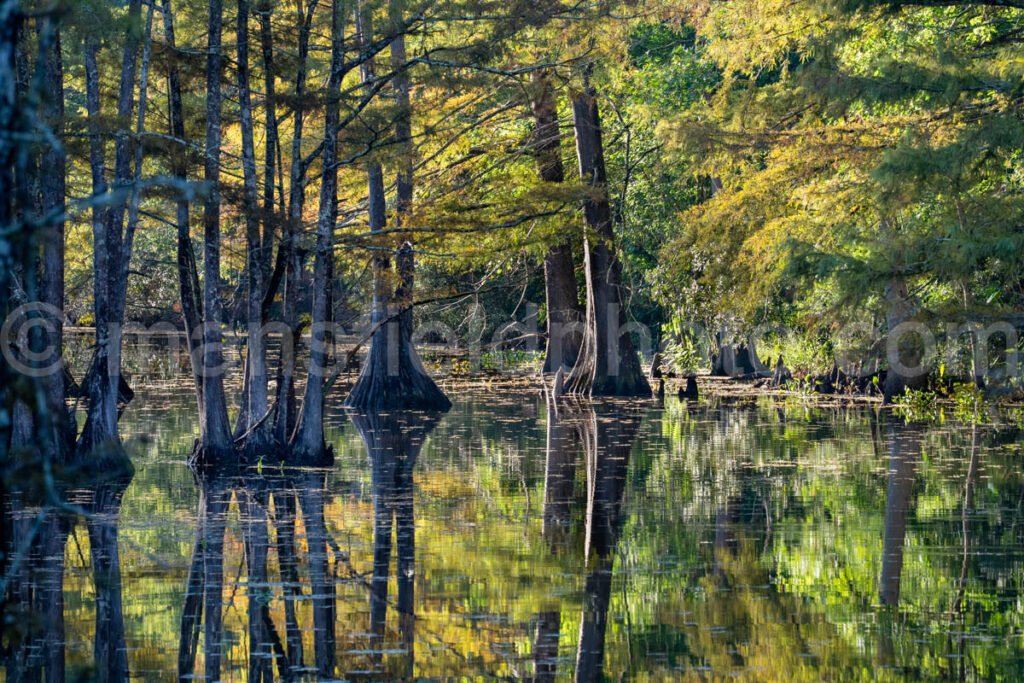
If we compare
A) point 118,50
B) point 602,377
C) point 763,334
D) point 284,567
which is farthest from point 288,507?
point 763,334

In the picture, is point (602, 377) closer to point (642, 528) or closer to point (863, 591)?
point (642, 528)

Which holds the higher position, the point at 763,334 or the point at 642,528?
the point at 763,334

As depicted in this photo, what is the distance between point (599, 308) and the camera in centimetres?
2481

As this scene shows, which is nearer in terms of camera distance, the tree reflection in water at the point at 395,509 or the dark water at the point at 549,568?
the dark water at the point at 549,568

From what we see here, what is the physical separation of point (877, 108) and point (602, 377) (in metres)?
7.18

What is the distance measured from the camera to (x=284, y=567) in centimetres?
947

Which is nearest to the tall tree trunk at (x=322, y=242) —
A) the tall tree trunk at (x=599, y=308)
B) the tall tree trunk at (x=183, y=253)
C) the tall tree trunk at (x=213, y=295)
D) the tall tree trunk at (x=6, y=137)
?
the tall tree trunk at (x=213, y=295)

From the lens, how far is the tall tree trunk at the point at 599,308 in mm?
24844

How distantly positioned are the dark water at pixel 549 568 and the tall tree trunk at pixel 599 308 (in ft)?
26.7

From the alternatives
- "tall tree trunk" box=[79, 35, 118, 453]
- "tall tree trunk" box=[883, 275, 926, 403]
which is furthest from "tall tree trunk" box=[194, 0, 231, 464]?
"tall tree trunk" box=[883, 275, 926, 403]

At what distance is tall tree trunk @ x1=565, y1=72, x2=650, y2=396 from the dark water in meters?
8.13

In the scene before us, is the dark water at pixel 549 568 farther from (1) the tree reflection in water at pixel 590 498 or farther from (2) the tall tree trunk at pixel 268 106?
(2) the tall tree trunk at pixel 268 106

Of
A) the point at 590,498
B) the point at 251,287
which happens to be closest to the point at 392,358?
the point at 251,287

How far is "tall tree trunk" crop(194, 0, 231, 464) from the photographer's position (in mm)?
14555
